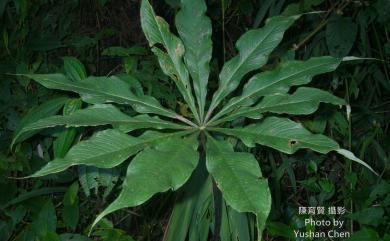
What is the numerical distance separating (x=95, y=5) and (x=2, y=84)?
518mm

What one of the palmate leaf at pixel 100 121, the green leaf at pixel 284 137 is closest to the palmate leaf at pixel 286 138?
the green leaf at pixel 284 137

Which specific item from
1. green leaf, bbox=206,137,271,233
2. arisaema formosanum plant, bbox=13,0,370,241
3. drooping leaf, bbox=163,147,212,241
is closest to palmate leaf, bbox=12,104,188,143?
arisaema formosanum plant, bbox=13,0,370,241

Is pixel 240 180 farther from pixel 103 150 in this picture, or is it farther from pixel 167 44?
pixel 167 44

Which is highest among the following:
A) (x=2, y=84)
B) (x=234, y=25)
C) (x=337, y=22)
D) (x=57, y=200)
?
(x=234, y=25)

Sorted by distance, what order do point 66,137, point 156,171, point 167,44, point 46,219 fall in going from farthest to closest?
point 46,219 < point 66,137 < point 167,44 < point 156,171

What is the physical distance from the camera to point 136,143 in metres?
0.64

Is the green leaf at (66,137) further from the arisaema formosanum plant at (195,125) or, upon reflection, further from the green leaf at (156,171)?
the green leaf at (156,171)

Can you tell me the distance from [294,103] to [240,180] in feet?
0.70

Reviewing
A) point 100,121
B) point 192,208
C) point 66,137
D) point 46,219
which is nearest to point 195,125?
point 100,121

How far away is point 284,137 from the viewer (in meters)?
0.66

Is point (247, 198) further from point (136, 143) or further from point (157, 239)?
point (157, 239)

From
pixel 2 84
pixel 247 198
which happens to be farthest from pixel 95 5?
pixel 247 198

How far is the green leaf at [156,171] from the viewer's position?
515 millimetres

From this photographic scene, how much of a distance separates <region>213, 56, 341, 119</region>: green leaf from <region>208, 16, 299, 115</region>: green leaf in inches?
1.2
